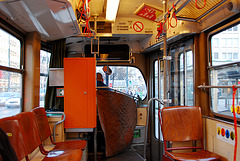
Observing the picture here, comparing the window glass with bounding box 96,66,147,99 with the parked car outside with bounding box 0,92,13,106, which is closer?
the parked car outside with bounding box 0,92,13,106

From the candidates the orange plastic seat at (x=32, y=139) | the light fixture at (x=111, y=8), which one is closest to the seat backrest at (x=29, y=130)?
the orange plastic seat at (x=32, y=139)

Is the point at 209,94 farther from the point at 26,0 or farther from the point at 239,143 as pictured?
the point at 26,0

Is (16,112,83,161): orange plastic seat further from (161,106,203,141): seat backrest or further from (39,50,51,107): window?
(39,50,51,107): window

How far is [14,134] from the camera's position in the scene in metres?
1.51

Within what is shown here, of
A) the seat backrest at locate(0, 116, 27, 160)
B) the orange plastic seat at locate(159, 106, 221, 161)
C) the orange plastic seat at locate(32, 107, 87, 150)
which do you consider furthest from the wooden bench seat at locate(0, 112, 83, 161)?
the orange plastic seat at locate(159, 106, 221, 161)

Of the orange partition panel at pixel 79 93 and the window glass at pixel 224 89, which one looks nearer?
the window glass at pixel 224 89

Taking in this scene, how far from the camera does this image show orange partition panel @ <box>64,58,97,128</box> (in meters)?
3.01

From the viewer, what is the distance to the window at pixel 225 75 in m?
1.86

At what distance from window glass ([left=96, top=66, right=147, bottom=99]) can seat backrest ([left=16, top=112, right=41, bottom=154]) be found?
8.24 ft

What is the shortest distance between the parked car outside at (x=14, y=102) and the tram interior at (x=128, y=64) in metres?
0.03

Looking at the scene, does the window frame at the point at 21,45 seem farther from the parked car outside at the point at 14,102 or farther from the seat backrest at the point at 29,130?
the seat backrest at the point at 29,130

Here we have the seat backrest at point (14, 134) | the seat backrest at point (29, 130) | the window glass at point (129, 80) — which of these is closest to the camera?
the seat backrest at point (14, 134)

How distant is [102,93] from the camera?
9.49 feet

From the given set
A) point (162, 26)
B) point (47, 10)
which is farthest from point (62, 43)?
point (162, 26)
